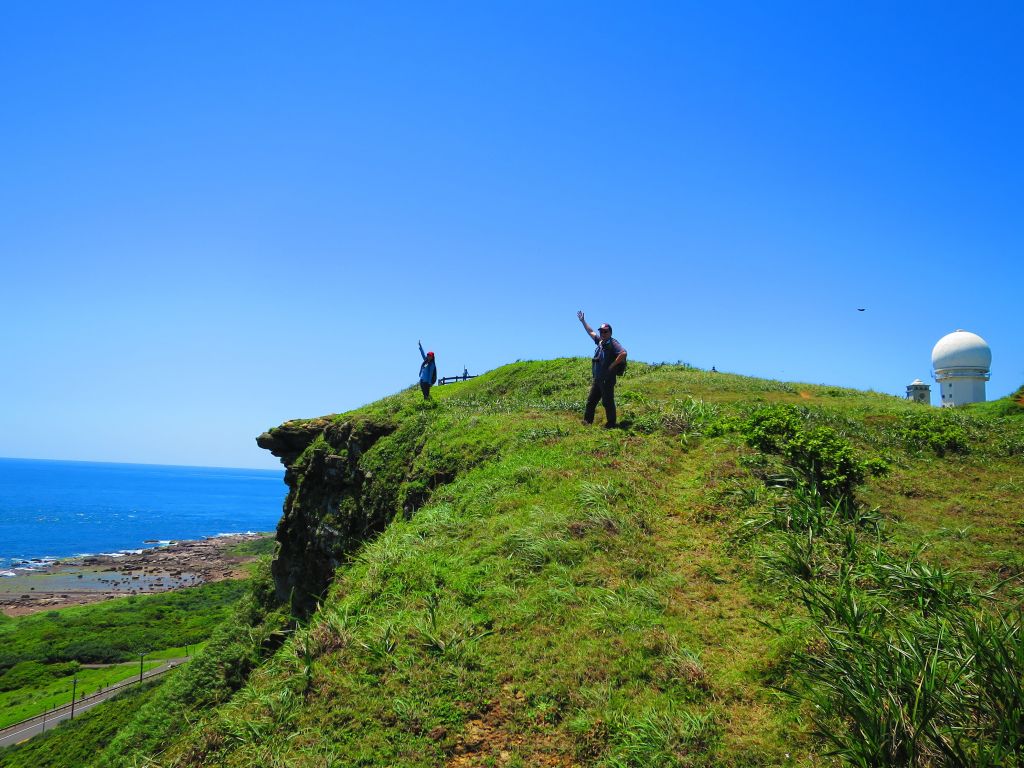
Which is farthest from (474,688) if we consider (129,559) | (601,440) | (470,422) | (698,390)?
(129,559)

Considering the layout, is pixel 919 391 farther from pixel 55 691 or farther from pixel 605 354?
pixel 55 691

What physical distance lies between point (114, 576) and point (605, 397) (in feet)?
338

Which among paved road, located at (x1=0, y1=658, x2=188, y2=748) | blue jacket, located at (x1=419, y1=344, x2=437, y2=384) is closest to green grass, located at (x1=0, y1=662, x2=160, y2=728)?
paved road, located at (x1=0, y1=658, x2=188, y2=748)

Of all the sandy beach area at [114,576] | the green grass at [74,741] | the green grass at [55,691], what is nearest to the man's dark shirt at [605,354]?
the green grass at [74,741]

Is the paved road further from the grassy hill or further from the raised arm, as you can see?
the raised arm

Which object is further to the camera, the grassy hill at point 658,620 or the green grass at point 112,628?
the green grass at point 112,628

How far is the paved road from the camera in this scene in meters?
40.6

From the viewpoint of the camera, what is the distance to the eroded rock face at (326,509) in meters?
17.0

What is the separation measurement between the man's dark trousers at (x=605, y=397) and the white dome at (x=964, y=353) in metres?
34.2

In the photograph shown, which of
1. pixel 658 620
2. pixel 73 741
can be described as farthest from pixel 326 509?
pixel 73 741

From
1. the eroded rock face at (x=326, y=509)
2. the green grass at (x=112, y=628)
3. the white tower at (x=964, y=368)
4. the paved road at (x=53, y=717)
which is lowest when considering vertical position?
the paved road at (x=53, y=717)

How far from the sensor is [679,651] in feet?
21.1

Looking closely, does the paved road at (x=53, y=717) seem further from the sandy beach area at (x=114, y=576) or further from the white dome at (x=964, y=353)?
the white dome at (x=964, y=353)

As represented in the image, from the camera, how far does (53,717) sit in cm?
4341
